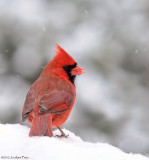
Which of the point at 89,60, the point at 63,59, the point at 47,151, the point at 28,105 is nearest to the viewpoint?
the point at 47,151

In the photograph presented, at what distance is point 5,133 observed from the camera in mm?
1815

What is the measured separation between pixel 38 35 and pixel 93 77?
0.68m

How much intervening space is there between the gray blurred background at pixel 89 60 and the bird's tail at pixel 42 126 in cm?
127

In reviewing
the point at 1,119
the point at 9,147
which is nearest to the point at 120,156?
the point at 9,147

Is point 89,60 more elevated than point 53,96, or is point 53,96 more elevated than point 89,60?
point 89,60

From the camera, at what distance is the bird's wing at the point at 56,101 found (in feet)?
7.25

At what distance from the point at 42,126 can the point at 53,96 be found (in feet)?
1.18

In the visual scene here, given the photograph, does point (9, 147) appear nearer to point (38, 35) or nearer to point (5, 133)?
point (5, 133)

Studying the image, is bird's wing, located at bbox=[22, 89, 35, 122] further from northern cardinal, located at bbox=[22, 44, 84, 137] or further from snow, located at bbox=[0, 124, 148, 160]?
snow, located at bbox=[0, 124, 148, 160]

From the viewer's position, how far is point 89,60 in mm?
3832

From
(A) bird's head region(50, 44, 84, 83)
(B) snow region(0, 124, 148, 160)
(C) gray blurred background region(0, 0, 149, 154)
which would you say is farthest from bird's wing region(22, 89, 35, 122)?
(C) gray blurred background region(0, 0, 149, 154)

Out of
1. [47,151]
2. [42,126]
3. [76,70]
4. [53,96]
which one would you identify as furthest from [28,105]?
[47,151]

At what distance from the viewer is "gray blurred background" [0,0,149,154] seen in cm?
361

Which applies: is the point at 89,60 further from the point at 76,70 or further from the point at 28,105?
the point at 28,105
